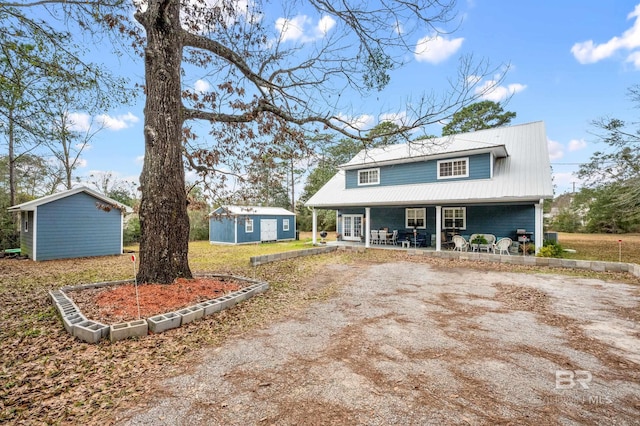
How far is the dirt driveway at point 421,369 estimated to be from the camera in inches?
90.4

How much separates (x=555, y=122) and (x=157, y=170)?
755 inches

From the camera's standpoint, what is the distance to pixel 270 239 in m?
20.6

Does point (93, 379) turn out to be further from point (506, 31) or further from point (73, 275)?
point (506, 31)

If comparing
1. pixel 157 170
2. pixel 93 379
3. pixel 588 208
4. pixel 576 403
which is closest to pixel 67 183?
pixel 157 170

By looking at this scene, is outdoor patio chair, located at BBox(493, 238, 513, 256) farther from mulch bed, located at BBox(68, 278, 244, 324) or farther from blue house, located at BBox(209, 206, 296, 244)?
blue house, located at BBox(209, 206, 296, 244)

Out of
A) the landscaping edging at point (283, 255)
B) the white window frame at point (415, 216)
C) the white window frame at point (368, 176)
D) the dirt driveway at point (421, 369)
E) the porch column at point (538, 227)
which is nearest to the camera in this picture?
the dirt driveway at point (421, 369)

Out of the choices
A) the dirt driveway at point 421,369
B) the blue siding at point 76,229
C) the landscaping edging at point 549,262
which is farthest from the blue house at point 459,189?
the blue siding at point 76,229

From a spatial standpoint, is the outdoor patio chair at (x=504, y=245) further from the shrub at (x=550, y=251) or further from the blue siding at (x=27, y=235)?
the blue siding at (x=27, y=235)

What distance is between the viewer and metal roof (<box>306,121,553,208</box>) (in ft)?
37.5

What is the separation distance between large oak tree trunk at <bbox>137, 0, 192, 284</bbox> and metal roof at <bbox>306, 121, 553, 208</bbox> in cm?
633

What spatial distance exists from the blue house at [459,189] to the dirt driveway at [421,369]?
7.16 meters

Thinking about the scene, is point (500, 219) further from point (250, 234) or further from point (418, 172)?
point (250, 234)

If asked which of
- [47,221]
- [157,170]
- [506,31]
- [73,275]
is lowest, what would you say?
[73,275]

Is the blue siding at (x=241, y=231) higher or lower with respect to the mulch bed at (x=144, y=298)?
higher
